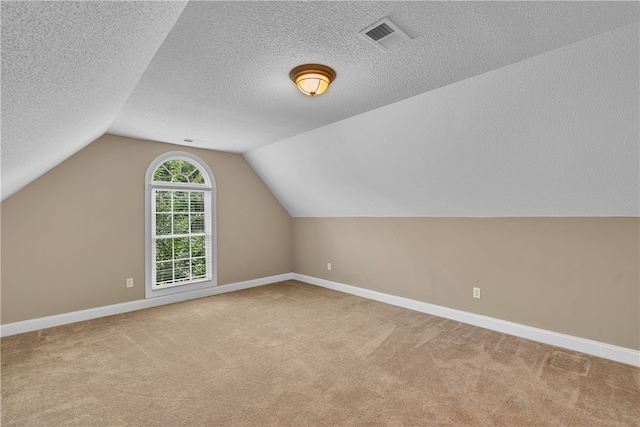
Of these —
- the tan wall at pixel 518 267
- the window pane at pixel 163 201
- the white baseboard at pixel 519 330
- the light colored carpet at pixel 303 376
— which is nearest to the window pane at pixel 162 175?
the window pane at pixel 163 201

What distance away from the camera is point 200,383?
2.47 m

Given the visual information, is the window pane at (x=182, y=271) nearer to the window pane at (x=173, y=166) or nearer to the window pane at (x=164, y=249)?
the window pane at (x=164, y=249)

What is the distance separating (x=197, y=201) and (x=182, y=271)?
1.12 metres

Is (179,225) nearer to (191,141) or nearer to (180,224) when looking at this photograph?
(180,224)

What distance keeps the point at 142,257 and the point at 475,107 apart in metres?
4.46

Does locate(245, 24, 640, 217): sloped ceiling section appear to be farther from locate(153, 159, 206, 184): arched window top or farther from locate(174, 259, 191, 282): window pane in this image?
locate(174, 259, 191, 282): window pane

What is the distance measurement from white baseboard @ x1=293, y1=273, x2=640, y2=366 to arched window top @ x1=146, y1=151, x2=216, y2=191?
3.01m

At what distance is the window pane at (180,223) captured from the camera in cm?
481

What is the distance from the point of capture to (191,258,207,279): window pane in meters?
5.02

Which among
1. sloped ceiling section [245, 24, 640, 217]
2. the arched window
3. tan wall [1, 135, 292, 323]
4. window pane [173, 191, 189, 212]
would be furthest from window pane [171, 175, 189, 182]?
sloped ceiling section [245, 24, 640, 217]

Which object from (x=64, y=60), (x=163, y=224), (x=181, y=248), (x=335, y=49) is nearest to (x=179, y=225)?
(x=163, y=224)

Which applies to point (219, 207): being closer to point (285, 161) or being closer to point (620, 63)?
point (285, 161)

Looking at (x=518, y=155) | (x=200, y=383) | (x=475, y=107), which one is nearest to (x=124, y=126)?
(x=200, y=383)

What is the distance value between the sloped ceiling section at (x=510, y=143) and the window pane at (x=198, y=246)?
2.11 meters
